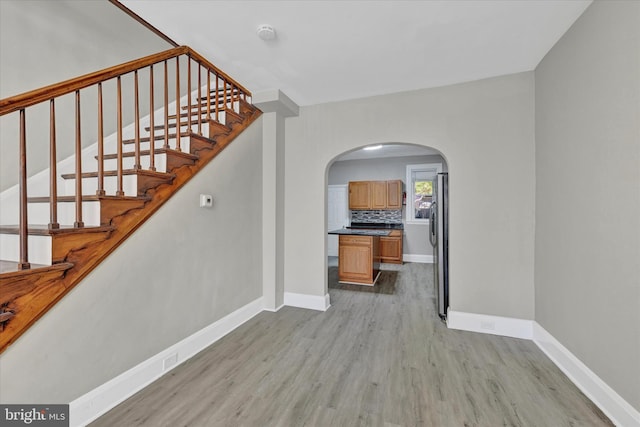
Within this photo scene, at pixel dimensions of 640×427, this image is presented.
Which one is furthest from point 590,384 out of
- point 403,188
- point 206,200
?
point 403,188

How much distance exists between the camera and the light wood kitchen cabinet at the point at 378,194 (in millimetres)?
6621

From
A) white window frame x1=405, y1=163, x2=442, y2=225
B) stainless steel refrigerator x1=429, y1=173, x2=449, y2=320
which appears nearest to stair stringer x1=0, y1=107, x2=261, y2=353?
stainless steel refrigerator x1=429, y1=173, x2=449, y2=320

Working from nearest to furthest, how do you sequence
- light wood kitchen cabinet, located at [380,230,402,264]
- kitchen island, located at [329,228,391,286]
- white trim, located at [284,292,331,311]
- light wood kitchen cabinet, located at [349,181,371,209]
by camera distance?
1. white trim, located at [284,292,331,311]
2. kitchen island, located at [329,228,391,286]
3. light wood kitchen cabinet, located at [380,230,402,264]
4. light wood kitchen cabinet, located at [349,181,371,209]

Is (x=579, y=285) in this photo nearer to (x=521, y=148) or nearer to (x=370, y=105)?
(x=521, y=148)

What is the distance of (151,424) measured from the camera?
5.23 feet

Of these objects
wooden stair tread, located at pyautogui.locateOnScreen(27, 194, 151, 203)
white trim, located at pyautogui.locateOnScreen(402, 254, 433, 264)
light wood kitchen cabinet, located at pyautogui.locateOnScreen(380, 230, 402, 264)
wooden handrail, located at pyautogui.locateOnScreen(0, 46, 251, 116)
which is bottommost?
white trim, located at pyautogui.locateOnScreen(402, 254, 433, 264)

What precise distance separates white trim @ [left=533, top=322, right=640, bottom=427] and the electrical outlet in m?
2.95

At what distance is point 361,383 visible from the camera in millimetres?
1986

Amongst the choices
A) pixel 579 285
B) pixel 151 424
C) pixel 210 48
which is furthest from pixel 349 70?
pixel 151 424

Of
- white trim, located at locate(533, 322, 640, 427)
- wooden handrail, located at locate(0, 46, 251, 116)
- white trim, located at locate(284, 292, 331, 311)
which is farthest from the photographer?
white trim, located at locate(284, 292, 331, 311)

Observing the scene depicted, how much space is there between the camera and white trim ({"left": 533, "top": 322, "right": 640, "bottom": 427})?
153 centimetres

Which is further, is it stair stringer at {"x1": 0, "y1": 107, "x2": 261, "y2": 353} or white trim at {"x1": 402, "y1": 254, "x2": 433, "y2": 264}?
white trim at {"x1": 402, "y1": 254, "x2": 433, "y2": 264}

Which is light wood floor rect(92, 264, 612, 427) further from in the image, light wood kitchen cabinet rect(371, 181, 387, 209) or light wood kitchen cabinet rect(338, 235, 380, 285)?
light wood kitchen cabinet rect(371, 181, 387, 209)

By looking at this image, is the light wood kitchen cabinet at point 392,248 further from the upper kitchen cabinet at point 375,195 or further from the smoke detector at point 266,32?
the smoke detector at point 266,32
